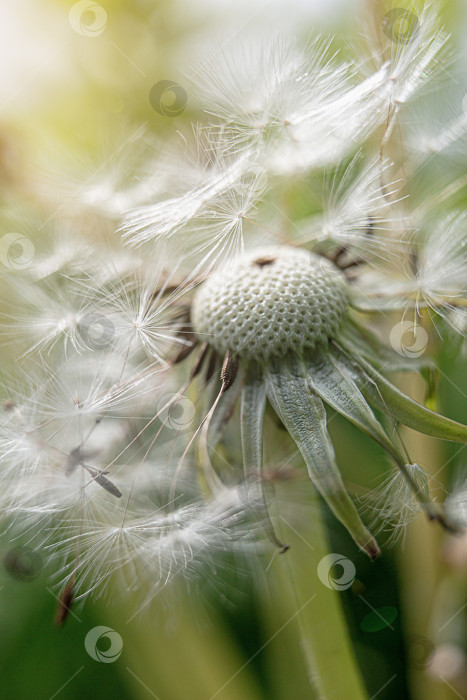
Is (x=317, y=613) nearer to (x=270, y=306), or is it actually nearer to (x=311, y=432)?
(x=311, y=432)

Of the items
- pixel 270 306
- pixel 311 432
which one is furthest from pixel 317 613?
pixel 270 306

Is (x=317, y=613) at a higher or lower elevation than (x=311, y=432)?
lower

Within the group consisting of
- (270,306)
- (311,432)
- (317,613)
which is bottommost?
(317,613)

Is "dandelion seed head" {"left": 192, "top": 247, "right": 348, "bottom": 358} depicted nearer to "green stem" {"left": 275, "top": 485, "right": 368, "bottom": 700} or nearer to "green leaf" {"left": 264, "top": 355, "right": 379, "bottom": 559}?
"green leaf" {"left": 264, "top": 355, "right": 379, "bottom": 559}

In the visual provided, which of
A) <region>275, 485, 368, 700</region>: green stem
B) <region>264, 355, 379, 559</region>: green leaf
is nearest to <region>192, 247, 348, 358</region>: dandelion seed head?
<region>264, 355, 379, 559</region>: green leaf

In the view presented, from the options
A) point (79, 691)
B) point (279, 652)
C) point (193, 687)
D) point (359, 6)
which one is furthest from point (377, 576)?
point (359, 6)

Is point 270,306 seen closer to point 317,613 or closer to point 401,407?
point 401,407

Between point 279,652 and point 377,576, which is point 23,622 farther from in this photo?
point 377,576

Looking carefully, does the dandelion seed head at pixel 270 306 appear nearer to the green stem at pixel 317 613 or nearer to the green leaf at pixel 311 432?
the green leaf at pixel 311 432
